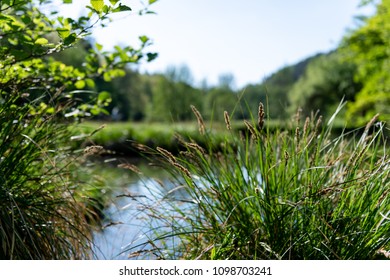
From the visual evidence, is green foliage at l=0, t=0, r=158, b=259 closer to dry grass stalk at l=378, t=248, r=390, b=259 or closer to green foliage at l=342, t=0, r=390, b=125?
dry grass stalk at l=378, t=248, r=390, b=259

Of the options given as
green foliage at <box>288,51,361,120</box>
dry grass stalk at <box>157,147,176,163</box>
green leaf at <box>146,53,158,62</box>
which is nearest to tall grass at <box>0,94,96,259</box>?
dry grass stalk at <box>157,147,176,163</box>

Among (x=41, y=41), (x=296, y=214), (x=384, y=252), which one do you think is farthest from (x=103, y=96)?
(x=384, y=252)

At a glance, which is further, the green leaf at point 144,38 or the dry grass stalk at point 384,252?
the green leaf at point 144,38

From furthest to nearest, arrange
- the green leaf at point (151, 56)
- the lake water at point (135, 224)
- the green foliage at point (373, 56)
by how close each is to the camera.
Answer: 1. the green foliage at point (373, 56)
2. the green leaf at point (151, 56)
3. the lake water at point (135, 224)

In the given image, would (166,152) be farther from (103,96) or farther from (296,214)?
(103,96)

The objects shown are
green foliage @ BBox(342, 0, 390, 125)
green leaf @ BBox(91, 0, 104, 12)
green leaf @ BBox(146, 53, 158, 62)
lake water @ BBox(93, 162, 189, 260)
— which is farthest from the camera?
green foliage @ BBox(342, 0, 390, 125)

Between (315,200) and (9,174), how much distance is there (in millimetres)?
1376

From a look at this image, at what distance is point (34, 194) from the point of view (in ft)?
6.68

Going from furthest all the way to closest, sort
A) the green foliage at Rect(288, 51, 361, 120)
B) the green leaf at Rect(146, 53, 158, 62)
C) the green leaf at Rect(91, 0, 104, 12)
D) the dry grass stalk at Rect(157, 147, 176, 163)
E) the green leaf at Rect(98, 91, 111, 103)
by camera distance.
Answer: the green foliage at Rect(288, 51, 361, 120) → the green leaf at Rect(98, 91, 111, 103) → the green leaf at Rect(146, 53, 158, 62) → the green leaf at Rect(91, 0, 104, 12) → the dry grass stalk at Rect(157, 147, 176, 163)

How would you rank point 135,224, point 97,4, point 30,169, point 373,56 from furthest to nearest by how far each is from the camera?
1. point 373,56
2. point 30,169
3. point 135,224
4. point 97,4

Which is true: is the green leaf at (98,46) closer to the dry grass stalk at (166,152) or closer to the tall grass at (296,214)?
the tall grass at (296,214)

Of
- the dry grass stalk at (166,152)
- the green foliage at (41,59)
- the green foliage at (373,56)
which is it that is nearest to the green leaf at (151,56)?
the green foliage at (41,59)
